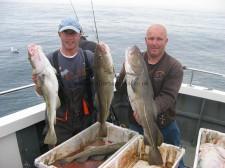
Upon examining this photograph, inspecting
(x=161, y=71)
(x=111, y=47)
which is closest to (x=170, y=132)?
(x=161, y=71)

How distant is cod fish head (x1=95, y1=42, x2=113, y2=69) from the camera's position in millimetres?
3282

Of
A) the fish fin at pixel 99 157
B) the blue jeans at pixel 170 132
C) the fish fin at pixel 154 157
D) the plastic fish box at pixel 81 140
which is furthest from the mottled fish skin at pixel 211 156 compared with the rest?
the fish fin at pixel 99 157

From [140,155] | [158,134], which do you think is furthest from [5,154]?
[158,134]

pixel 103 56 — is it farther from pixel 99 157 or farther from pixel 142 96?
pixel 99 157

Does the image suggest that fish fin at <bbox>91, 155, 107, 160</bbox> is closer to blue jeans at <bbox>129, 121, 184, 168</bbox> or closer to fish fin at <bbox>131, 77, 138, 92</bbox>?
Result: blue jeans at <bbox>129, 121, 184, 168</bbox>

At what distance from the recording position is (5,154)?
13.1 ft

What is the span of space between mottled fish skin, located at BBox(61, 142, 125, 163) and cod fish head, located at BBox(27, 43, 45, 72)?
1.08m

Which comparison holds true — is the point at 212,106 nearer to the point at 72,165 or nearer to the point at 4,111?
the point at 72,165

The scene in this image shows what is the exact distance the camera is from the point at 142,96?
3.36 metres

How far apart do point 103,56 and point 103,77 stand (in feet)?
0.81

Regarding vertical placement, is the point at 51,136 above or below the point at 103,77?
below

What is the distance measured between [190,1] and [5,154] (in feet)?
350

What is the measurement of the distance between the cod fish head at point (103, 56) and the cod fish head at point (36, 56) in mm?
611

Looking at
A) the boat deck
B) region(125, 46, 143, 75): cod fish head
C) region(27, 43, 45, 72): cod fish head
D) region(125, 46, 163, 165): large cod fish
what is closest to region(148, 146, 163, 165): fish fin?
region(125, 46, 163, 165): large cod fish
